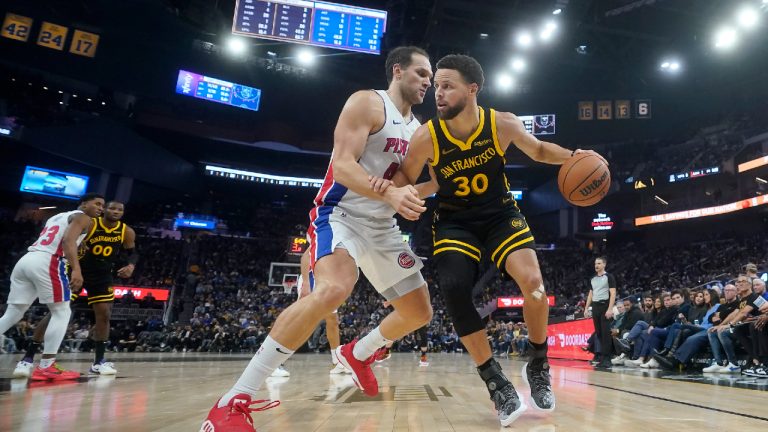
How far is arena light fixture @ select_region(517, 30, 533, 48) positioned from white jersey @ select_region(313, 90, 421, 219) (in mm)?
19201

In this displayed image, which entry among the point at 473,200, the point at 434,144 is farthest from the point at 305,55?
the point at 473,200

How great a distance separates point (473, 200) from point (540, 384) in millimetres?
1216

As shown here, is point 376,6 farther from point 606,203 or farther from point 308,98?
point 606,203

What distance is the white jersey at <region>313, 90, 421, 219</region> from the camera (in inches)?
110

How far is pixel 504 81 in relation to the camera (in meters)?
26.5

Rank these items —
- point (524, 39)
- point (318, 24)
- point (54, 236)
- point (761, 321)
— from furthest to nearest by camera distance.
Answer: point (524, 39), point (318, 24), point (761, 321), point (54, 236)

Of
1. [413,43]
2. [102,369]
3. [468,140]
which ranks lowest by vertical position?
[102,369]

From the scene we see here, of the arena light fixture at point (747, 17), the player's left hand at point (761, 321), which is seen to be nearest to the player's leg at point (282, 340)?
the player's left hand at point (761, 321)

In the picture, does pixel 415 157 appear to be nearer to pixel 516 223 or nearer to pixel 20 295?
pixel 516 223

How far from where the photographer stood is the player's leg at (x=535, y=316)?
2.76 m

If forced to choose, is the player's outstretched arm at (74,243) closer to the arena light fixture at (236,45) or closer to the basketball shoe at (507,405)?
the basketball shoe at (507,405)

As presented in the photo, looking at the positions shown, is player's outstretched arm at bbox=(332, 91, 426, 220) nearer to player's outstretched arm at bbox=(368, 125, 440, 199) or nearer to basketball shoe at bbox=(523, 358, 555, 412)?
player's outstretched arm at bbox=(368, 125, 440, 199)

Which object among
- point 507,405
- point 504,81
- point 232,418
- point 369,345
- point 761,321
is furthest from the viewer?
point 504,81

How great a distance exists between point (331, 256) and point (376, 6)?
2177 cm
